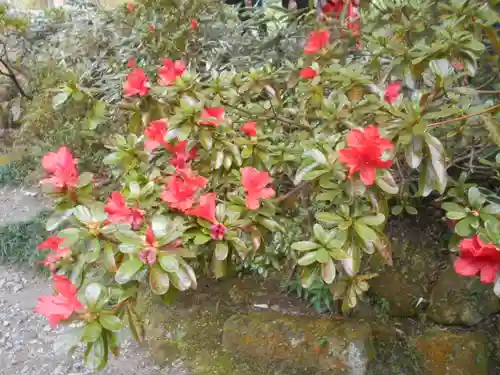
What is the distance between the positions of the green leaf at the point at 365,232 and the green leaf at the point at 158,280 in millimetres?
439

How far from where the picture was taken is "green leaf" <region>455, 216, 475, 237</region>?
3.93 feet

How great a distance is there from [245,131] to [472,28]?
751mm

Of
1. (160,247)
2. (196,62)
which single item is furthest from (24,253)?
(160,247)

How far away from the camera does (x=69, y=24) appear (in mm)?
4508

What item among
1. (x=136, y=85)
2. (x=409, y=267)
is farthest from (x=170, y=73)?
(x=409, y=267)

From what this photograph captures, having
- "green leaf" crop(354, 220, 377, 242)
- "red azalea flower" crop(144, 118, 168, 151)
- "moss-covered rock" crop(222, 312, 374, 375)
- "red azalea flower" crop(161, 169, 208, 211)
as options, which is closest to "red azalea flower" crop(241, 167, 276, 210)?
"red azalea flower" crop(161, 169, 208, 211)

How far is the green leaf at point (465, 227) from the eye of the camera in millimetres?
1197

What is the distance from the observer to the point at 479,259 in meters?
1.13

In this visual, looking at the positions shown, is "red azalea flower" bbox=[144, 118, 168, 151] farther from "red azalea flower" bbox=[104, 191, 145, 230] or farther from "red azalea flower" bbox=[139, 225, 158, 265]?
"red azalea flower" bbox=[139, 225, 158, 265]

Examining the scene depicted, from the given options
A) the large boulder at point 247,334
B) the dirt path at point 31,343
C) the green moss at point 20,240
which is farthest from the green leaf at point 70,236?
the green moss at point 20,240

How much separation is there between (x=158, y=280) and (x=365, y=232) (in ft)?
1.54

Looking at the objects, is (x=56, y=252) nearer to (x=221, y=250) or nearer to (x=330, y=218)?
(x=221, y=250)

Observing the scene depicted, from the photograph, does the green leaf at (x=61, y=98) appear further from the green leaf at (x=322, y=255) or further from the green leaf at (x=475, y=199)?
the green leaf at (x=475, y=199)

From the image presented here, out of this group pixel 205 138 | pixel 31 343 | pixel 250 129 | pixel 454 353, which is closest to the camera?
pixel 205 138
